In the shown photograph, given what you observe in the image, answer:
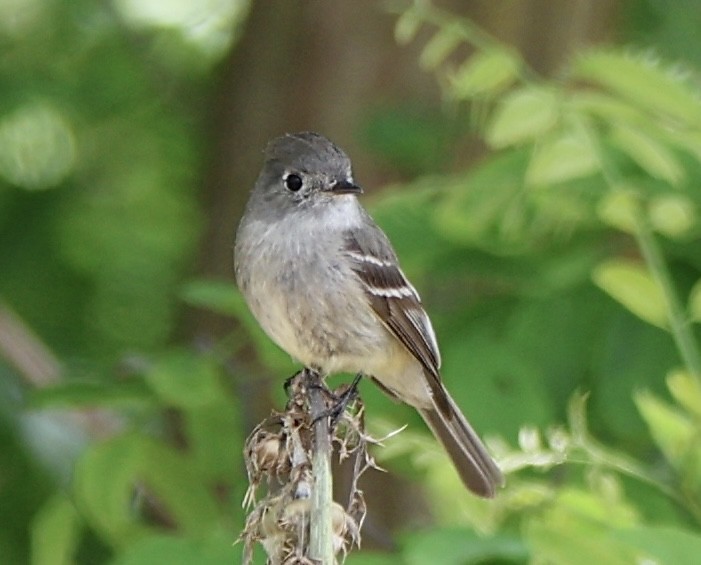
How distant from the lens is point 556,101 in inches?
135

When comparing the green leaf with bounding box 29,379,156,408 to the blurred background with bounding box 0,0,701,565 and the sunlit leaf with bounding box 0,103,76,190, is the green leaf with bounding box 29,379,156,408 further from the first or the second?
the sunlit leaf with bounding box 0,103,76,190

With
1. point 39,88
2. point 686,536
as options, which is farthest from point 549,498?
point 39,88

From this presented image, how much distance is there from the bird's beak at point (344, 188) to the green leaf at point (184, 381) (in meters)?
0.69

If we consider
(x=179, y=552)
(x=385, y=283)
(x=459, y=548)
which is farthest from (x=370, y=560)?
(x=385, y=283)

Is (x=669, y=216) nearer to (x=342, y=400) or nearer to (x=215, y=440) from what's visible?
(x=342, y=400)

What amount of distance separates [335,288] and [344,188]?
316 millimetres

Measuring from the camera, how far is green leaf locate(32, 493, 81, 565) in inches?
163

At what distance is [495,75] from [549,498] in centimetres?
111

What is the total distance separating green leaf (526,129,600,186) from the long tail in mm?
779

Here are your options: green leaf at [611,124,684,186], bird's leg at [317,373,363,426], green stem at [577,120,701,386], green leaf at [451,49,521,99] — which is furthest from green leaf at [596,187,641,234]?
bird's leg at [317,373,363,426]

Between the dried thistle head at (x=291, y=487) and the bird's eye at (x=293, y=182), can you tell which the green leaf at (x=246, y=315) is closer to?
the bird's eye at (x=293, y=182)

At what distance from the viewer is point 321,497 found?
6.46 ft

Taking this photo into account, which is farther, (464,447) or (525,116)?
(464,447)

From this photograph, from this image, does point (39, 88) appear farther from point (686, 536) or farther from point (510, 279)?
point (686, 536)
